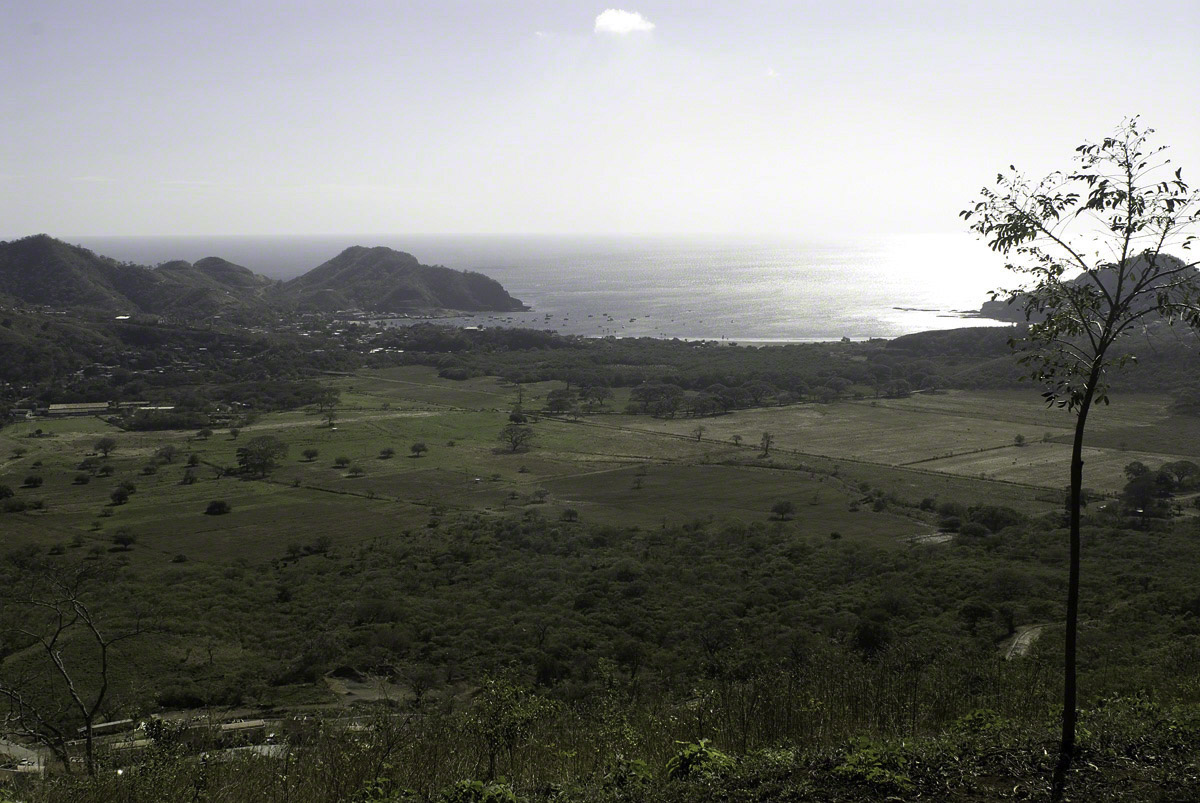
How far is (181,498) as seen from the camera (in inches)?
1484

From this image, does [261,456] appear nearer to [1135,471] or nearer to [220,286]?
[1135,471]

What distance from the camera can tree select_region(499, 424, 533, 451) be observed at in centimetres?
4959

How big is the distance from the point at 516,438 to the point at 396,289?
11399cm

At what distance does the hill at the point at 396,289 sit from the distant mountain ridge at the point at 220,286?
18 centimetres

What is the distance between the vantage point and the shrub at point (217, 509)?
3516cm

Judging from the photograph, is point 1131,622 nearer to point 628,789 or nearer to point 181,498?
point 628,789

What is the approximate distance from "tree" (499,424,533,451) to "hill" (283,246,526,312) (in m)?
104

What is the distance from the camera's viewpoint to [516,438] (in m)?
50.1

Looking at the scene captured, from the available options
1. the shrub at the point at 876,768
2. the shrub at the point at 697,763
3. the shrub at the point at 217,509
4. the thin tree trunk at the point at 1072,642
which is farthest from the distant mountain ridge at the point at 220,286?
the thin tree trunk at the point at 1072,642

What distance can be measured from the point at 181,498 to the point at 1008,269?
38341 millimetres

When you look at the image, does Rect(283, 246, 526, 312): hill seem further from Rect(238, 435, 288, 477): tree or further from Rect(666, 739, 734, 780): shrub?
Rect(666, 739, 734, 780): shrub

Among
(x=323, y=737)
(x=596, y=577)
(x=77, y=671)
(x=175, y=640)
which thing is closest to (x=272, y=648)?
(x=175, y=640)

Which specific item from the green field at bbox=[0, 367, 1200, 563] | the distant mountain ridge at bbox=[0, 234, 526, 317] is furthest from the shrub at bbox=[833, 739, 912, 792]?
the distant mountain ridge at bbox=[0, 234, 526, 317]

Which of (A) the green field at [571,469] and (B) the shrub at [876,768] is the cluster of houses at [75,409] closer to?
(A) the green field at [571,469]
